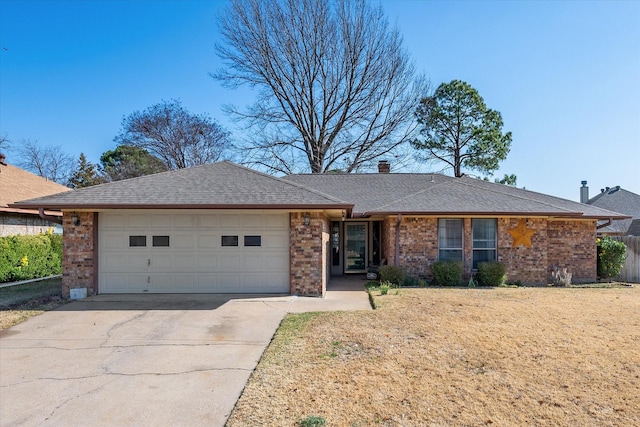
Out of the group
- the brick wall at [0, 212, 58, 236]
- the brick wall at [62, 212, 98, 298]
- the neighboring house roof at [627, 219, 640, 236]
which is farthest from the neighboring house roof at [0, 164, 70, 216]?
the neighboring house roof at [627, 219, 640, 236]

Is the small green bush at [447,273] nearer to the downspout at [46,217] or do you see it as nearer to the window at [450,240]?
the window at [450,240]

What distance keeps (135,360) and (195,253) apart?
474cm

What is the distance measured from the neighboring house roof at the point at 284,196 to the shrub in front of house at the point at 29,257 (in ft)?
14.6

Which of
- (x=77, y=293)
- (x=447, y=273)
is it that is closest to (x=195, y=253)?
(x=77, y=293)

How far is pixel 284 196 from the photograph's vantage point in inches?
372

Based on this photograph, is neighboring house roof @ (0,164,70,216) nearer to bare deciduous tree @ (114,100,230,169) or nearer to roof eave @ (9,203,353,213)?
roof eave @ (9,203,353,213)

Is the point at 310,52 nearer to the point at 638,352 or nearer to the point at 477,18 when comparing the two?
the point at 477,18

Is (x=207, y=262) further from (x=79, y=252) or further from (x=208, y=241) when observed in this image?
(x=79, y=252)

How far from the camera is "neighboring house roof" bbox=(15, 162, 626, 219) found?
9.02m

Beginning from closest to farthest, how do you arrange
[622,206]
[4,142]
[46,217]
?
1. [46,217]
2. [622,206]
3. [4,142]

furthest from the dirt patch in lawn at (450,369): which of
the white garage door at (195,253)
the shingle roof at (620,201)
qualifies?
the shingle roof at (620,201)

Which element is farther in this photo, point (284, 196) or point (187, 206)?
point (284, 196)

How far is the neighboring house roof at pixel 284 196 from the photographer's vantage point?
29.6ft

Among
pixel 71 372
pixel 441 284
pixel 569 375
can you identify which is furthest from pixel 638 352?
pixel 71 372
